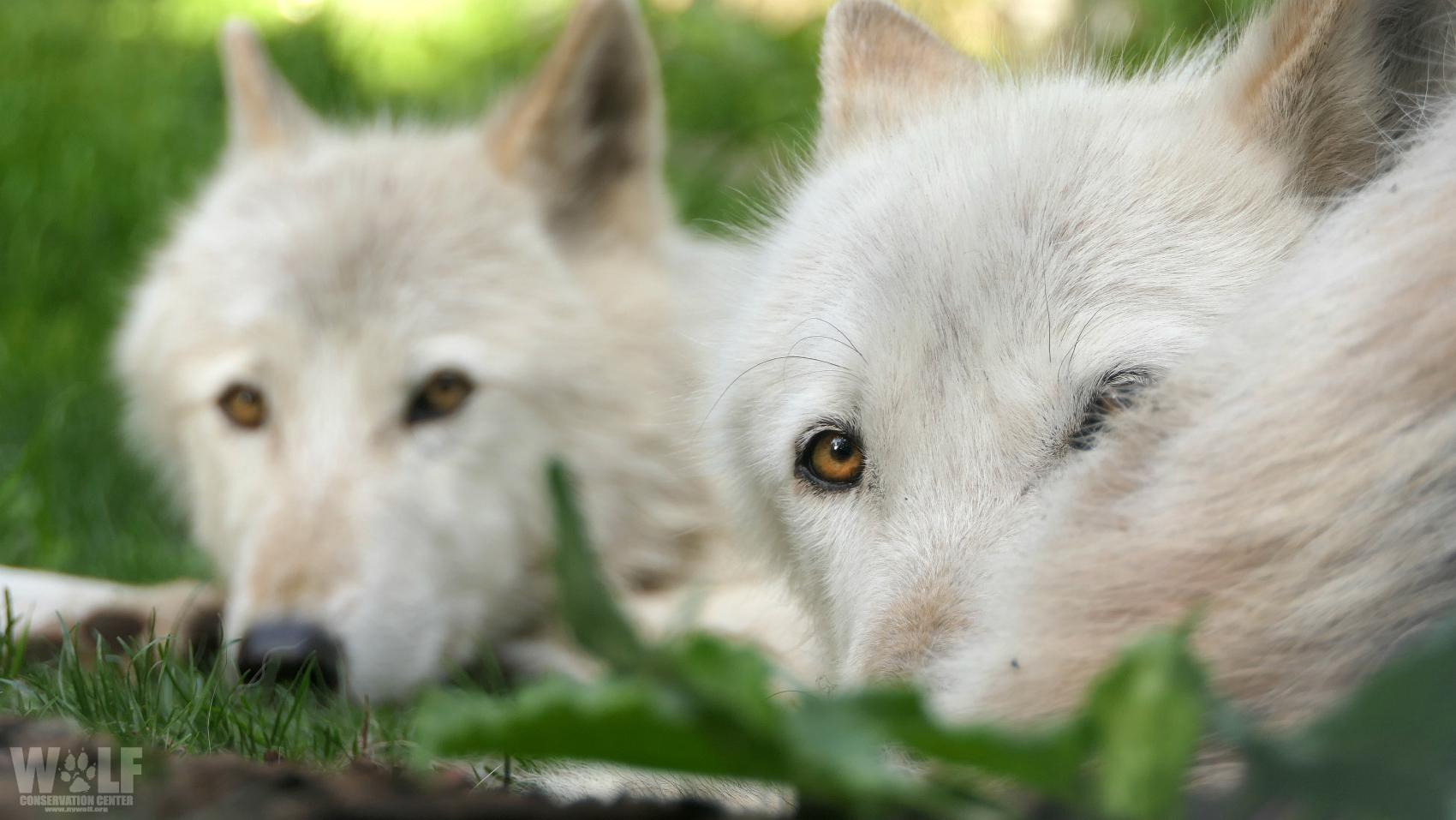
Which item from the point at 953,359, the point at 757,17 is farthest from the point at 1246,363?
the point at 757,17

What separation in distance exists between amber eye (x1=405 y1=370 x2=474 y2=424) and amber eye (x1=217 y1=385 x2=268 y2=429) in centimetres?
56

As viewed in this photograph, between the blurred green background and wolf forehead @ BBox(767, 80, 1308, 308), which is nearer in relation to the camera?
wolf forehead @ BBox(767, 80, 1308, 308)

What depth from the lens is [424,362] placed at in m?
3.89

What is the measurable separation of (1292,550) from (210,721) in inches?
68.6

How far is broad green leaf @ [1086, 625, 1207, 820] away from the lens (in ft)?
2.96

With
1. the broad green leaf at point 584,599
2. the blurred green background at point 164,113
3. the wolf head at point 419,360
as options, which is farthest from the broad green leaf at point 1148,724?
the wolf head at point 419,360

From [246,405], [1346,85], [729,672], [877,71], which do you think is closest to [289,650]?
[246,405]

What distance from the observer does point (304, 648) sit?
3.19m

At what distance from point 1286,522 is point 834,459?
1120mm

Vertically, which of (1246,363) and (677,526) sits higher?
(677,526)

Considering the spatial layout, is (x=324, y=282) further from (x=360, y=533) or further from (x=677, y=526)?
(x=677, y=526)

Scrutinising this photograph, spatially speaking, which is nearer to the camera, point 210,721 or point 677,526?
point 210,721

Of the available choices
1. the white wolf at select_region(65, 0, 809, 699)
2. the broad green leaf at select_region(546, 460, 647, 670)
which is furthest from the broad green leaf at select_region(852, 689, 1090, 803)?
the white wolf at select_region(65, 0, 809, 699)

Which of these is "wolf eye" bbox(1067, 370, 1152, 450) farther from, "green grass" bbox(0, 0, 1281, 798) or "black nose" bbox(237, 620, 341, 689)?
"black nose" bbox(237, 620, 341, 689)
